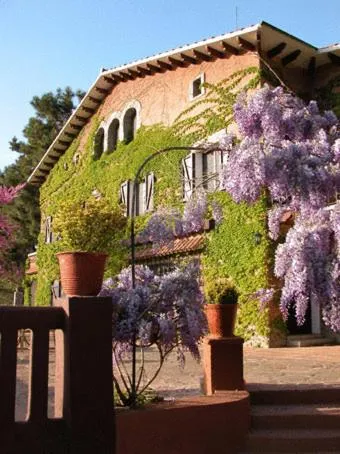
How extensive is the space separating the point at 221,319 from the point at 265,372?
2427 millimetres

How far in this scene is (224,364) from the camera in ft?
17.6

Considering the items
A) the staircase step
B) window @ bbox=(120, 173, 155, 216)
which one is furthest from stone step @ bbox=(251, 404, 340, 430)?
window @ bbox=(120, 173, 155, 216)

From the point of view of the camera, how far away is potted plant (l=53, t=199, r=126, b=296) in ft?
13.9

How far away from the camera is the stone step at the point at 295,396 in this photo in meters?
5.50

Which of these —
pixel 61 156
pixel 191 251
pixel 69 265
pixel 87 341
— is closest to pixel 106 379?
pixel 87 341

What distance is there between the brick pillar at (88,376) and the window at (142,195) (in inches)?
447

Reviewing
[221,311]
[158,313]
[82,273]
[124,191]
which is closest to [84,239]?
[82,273]

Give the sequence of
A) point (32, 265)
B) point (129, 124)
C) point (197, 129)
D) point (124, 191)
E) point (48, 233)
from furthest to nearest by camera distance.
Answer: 1. point (32, 265)
2. point (48, 233)
3. point (129, 124)
4. point (124, 191)
5. point (197, 129)

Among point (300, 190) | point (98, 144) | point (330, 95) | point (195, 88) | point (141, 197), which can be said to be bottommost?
point (300, 190)

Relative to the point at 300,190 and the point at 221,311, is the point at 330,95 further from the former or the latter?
the point at 221,311

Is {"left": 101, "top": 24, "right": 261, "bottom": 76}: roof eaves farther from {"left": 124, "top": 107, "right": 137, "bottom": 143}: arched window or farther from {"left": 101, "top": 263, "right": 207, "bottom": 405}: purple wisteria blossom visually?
{"left": 101, "top": 263, "right": 207, "bottom": 405}: purple wisteria blossom

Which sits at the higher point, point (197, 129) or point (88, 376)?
point (197, 129)

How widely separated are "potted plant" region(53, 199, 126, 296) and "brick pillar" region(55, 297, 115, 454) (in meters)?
0.19

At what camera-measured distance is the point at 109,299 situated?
414cm
